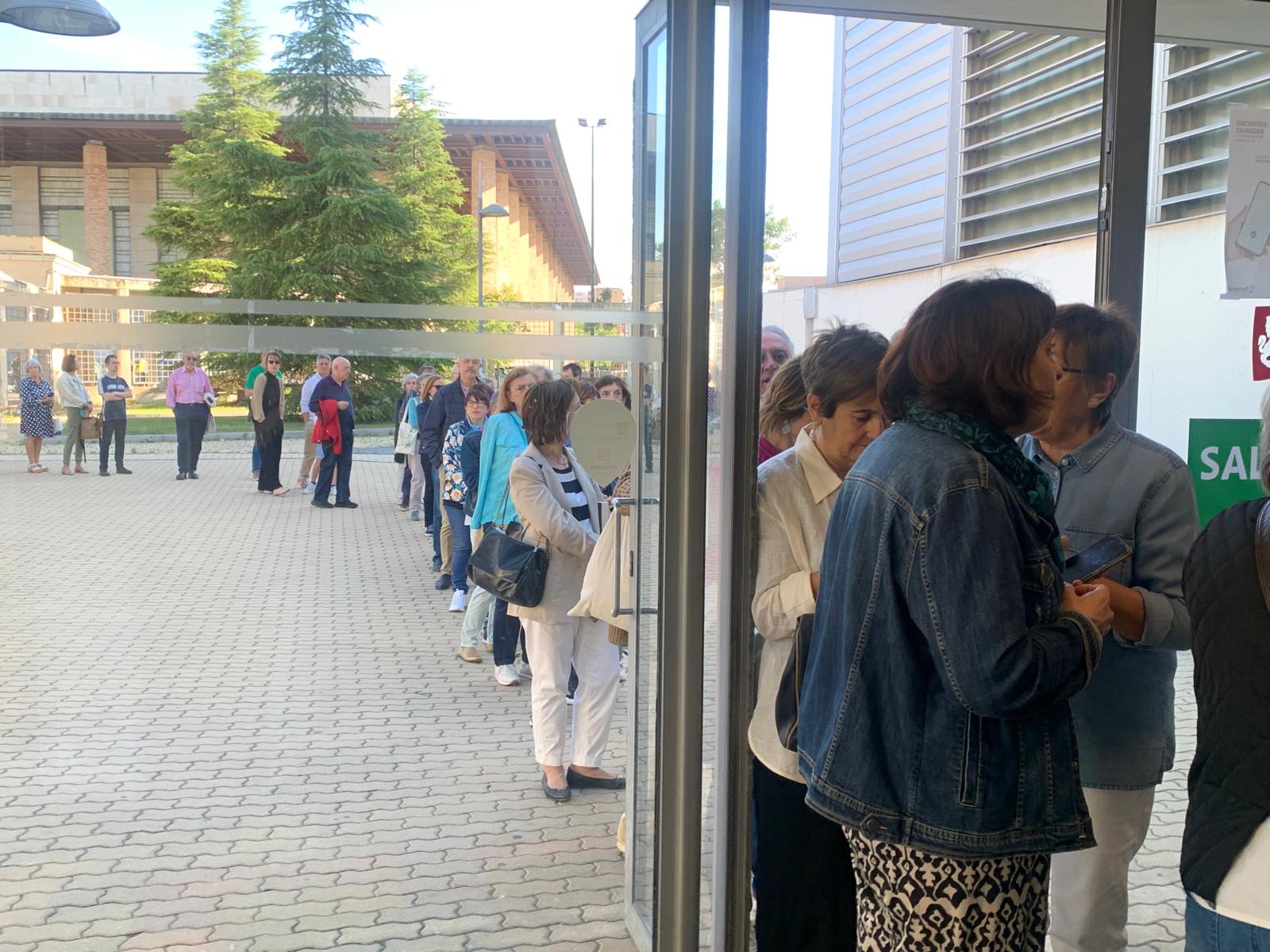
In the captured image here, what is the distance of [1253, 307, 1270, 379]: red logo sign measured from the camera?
3.17m

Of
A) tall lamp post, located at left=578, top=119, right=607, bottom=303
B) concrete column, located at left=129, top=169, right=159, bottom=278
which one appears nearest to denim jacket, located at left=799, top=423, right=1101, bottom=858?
tall lamp post, located at left=578, top=119, right=607, bottom=303

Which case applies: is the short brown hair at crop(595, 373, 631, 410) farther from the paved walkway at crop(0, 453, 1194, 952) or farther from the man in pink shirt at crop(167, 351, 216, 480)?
the man in pink shirt at crop(167, 351, 216, 480)

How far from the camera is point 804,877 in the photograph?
7.61 feet

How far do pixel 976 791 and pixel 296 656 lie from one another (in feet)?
4.93

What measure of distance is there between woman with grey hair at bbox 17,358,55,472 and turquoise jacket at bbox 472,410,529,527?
0.90 metres

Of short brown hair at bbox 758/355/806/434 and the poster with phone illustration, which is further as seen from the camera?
the poster with phone illustration

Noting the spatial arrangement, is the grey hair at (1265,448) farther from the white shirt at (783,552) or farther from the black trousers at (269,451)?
the black trousers at (269,451)

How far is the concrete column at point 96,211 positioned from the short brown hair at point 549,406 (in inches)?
36.5

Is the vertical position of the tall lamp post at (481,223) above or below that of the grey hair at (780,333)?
above

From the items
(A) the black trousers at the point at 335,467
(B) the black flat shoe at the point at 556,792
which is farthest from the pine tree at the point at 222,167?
(B) the black flat shoe at the point at 556,792

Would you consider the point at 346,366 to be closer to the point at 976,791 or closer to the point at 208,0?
the point at 208,0

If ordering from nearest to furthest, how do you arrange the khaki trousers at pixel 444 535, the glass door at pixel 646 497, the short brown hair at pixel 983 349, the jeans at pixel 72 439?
the short brown hair at pixel 983 349 < the jeans at pixel 72 439 < the glass door at pixel 646 497 < the khaki trousers at pixel 444 535

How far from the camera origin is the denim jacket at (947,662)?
159cm

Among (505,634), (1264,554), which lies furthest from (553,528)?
(1264,554)
